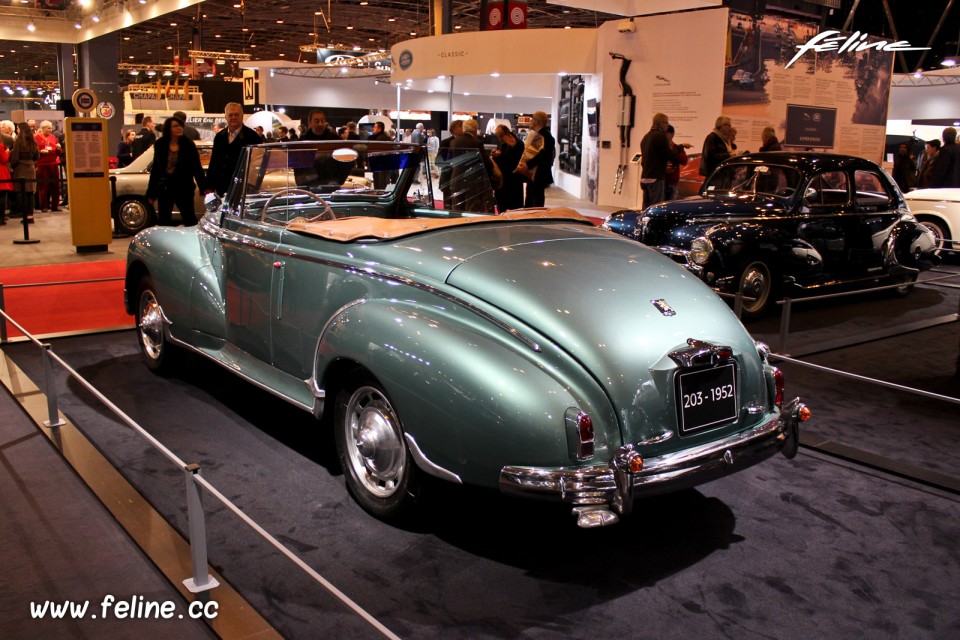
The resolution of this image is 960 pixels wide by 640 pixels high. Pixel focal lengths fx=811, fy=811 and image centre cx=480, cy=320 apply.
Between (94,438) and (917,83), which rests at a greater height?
(917,83)

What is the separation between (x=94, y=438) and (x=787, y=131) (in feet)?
43.3

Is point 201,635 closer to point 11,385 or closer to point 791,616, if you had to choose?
point 791,616

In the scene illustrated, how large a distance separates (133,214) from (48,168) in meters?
4.46

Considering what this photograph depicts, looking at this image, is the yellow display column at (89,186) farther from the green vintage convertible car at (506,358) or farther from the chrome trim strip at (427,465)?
the chrome trim strip at (427,465)

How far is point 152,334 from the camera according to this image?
5.29 metres

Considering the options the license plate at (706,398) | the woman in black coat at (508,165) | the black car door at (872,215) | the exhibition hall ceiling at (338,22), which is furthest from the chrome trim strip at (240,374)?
the exhibition hall ceiling at (338,22)

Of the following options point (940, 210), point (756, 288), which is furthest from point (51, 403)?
point (940, 210)

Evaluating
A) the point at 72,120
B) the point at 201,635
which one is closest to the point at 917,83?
the point at 72,120

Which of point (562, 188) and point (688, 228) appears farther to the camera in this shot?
point (562, 188)

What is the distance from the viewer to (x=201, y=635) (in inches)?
101

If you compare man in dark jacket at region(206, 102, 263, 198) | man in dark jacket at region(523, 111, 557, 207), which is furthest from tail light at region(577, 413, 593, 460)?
man in dark jacket at region(523, 111, 557, 207)

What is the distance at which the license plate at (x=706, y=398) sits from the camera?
3002 mm

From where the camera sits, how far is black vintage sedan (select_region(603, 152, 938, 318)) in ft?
22.9

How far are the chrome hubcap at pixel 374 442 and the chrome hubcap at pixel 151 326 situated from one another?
2.25 meters
